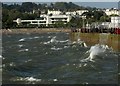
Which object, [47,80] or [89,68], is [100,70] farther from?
[47,80]

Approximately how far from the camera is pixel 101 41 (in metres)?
67.6

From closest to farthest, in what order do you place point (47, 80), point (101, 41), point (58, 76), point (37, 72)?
point (47, 80) < point (58, 76) < point (37, 72) < point (101, 41)

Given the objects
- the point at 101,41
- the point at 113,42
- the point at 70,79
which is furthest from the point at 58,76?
the point at 101,41

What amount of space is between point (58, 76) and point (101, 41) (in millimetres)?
32078

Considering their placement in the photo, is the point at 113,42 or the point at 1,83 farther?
the point at 113,42

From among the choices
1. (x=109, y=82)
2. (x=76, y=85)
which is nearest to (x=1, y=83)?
(x=76, y=85)

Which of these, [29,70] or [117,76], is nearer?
[117,76]

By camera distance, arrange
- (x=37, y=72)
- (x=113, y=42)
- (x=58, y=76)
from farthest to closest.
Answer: (x=113, y=42) < (x=37, y=72) < (x=58, y=76)

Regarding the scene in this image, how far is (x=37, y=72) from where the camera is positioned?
39812 mm

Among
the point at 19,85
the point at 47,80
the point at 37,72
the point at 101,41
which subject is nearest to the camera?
the point at 19,85

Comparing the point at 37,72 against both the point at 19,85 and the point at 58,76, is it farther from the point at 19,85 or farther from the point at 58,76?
the point at 19,85

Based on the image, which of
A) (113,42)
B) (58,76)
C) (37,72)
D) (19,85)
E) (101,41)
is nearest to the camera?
(19,85)

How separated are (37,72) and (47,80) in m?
6.09

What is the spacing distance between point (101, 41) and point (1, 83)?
121 feet
